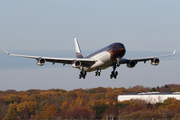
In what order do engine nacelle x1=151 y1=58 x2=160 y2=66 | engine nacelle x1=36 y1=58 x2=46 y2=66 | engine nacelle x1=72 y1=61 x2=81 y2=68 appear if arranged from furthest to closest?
engine nacelle x1=151 y1=58 x2=160 y2=66 → engine nacelle x1=72 y1=61 x2=81 y2=68 → engine nacelle x1=36 y1=58 x2=46 y2=66

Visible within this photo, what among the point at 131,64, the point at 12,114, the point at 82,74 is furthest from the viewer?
the point at 12,114

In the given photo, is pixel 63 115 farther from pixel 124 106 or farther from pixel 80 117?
pixel 124 106

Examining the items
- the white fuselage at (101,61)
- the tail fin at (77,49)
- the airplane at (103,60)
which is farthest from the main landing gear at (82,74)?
the tail fin at (77,49)

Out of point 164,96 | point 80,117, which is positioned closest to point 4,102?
point 80,117

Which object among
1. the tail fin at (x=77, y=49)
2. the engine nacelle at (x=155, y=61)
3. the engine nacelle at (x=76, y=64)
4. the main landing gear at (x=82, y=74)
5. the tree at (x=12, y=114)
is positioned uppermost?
the tail fin at (x=77, y=49)

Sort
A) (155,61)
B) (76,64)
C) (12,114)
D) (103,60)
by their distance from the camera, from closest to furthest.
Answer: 1. (103,60)
2. (76,64)
3. (155,61)
4. (12,114)

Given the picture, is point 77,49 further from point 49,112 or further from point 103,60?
point 49,112

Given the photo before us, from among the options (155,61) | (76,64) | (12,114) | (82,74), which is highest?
(155,61)

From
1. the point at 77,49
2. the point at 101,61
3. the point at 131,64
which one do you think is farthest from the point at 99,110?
the point at 101,61

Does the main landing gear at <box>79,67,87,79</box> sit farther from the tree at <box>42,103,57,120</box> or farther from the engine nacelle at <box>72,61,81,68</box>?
the tree at <box>42,103,57,120</box>

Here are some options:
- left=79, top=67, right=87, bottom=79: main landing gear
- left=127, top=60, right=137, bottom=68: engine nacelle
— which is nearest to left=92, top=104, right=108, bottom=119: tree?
left=79, top=67, right=87, bottom=79: main landing gear

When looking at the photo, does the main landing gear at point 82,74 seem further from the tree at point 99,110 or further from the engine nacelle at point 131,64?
the tree at point 99,110

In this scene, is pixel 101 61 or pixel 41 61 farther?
pixel 41 61

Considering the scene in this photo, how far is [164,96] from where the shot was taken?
15450 cm
